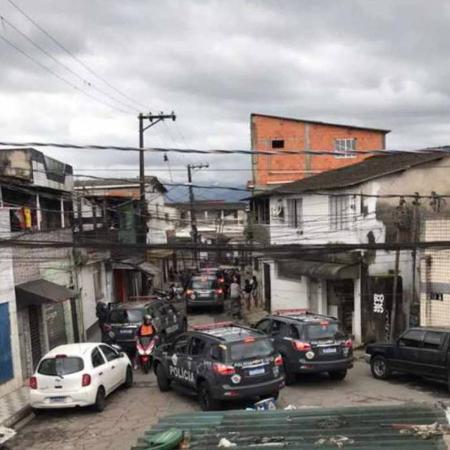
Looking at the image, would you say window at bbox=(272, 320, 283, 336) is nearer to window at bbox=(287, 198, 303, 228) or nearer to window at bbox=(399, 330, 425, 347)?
window at bbox=(399, 330, 425, 347)

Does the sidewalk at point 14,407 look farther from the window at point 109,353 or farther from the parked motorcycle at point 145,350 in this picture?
the parked motorcycle at point 145,350

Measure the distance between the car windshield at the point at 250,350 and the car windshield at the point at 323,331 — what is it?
3.17m

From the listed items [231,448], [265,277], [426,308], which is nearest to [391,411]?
[231,448]

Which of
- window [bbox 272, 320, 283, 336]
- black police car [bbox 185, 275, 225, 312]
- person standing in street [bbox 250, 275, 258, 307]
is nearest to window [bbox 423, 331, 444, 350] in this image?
window [bbox 272, 320, 283, 336]

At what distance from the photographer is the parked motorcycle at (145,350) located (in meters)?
20.1

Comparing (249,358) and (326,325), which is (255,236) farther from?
(249,358)

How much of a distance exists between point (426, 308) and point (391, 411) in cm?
1398

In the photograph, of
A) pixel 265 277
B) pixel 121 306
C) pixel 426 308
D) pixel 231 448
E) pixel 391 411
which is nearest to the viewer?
pixel 231 448

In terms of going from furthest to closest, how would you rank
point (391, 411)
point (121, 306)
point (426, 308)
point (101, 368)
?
1. point (121, 306)
2. point (426, 308)
3. point (101, 368)
4. point (391, 411)

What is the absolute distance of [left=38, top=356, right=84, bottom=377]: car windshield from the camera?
1540 cm

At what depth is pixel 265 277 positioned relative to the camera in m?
38.5

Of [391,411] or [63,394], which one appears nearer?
[391,411]

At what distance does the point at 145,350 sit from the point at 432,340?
8.61m

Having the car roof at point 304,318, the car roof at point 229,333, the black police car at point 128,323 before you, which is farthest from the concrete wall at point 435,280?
the black police car at point 128,323
